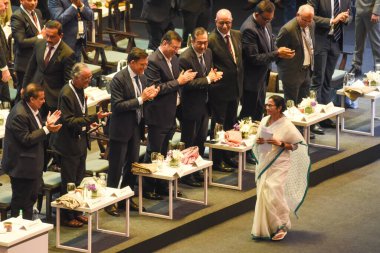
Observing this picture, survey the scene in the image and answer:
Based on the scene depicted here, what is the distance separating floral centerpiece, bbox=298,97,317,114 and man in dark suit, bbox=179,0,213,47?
240cm

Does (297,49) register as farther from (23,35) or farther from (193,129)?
(23,35)

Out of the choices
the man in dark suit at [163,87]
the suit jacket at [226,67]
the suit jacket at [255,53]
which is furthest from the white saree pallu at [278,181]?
the suit jacket at [255,53]

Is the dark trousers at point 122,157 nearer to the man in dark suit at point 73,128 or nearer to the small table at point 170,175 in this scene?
the small table at point 170,175

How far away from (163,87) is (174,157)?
2.23 feet

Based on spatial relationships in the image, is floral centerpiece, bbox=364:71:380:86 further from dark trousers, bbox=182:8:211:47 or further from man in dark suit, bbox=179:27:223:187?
man in dark suit, bbox=179:27:223:187

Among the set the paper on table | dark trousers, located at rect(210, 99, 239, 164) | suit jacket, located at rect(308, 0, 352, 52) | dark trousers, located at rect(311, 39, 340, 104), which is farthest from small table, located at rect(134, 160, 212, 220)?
suit jacket, located at rect(308, 0, 352, 52)

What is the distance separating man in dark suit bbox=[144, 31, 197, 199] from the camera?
38.1 feet

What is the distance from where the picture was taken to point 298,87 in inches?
531

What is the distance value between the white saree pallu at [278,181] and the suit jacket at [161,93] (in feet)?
3.34

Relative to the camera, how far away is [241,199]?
12117 millimetres

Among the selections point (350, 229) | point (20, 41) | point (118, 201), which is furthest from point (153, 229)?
point (20, 41)

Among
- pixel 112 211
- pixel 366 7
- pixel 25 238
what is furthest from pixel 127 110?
pixel 366 7

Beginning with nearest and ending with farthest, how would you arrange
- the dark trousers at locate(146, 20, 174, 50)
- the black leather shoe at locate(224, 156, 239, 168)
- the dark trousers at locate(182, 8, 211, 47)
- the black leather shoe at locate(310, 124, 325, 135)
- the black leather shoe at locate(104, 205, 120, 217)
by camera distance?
the black leather shoe at locate(104, 205, 120, 217) → the black leather shoe at locate(224, 156, 239, 168) → the black leather shoe at locate(310, 124, 325, 135) → the dark trousers at locate(146, 20, 174, 50) → the dark trousers at locate(182, 8, 211, 47)

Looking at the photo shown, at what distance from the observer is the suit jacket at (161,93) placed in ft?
38.2
